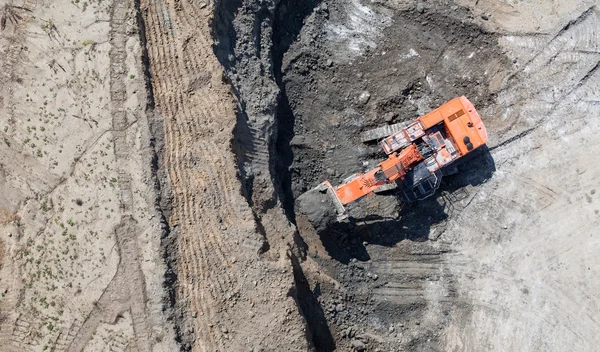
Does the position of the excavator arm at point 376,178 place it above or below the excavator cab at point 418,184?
above

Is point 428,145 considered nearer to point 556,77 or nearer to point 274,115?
point 274,115

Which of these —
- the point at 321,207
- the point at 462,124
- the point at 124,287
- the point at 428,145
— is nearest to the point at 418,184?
the point at 428,145

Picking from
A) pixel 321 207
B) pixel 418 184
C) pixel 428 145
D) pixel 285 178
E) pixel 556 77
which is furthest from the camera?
pixel 556 77

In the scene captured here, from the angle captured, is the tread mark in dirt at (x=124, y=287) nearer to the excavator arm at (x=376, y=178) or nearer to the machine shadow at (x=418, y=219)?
the excavator arm at (x=376, y=178)

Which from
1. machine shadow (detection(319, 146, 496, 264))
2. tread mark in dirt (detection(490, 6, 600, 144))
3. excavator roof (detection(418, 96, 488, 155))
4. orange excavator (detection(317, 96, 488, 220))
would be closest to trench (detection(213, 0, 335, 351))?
orange excavator (detection(317, 96, 488, 220))

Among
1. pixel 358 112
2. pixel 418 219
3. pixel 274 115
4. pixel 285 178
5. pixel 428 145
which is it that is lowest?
pixel 418 219

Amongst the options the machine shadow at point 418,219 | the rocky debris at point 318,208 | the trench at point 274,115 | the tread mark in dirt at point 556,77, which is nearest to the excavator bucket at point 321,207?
the rocky debris at point 318,208

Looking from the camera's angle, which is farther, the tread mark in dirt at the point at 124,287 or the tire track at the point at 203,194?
the tire track at the point at 203,194

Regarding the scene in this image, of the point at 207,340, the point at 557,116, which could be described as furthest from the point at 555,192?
the point at 207,340
